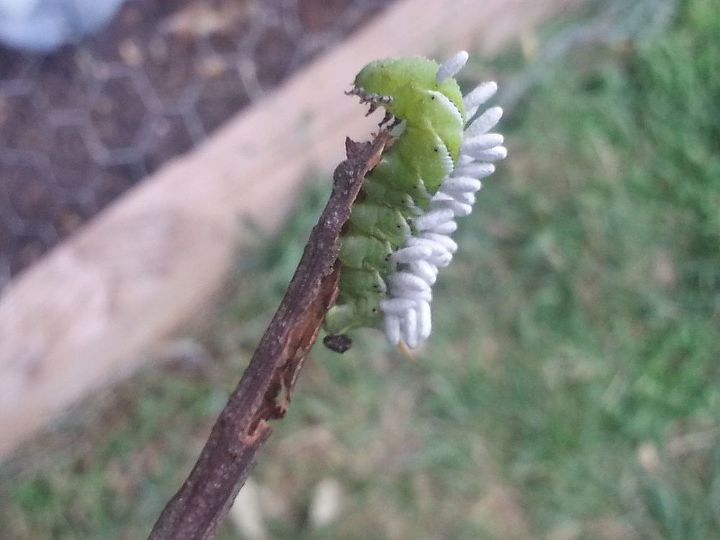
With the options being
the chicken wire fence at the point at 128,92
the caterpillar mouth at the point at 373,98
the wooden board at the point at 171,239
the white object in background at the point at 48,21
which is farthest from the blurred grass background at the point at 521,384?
the caterpillar mouth at the point at 373,98

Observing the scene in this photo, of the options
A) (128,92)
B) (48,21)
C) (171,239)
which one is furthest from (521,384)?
(48,21)

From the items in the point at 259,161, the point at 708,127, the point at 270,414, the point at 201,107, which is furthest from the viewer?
the point at 708,127

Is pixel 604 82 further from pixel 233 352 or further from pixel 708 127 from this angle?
pixel 233 352

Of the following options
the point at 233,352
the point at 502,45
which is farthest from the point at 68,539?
the point at 502,45

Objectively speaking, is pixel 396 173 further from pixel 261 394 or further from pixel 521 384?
pixel 521 384

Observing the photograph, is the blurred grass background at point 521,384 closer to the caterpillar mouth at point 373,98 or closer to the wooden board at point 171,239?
the wooden board at point 171,239

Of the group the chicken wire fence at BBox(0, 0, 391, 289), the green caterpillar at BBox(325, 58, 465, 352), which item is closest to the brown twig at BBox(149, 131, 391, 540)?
the green caterpillar at BBox(325, 58, 465, 352)
